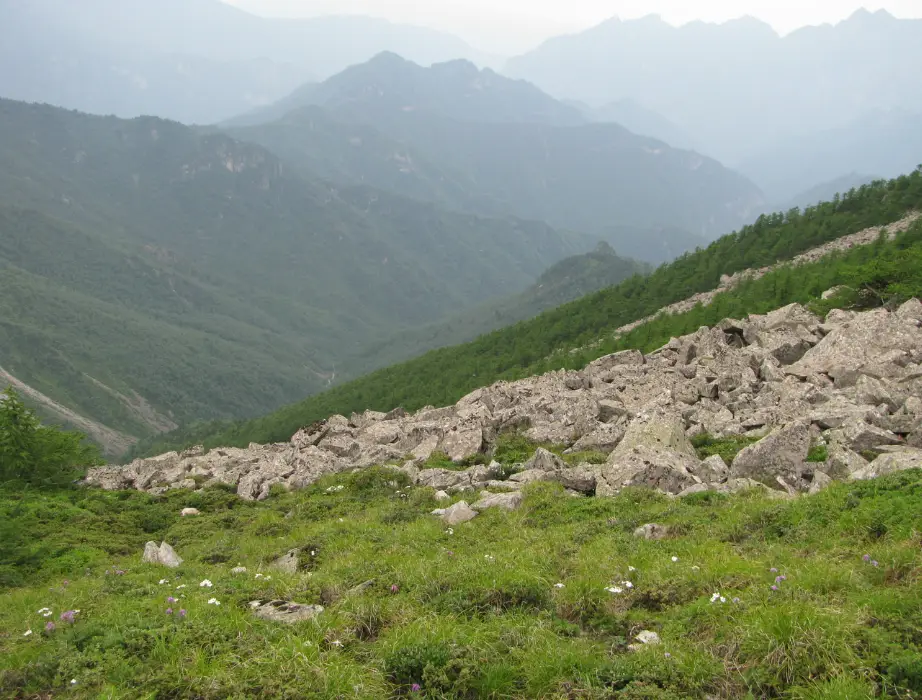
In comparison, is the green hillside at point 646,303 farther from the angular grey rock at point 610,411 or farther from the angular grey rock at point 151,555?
the angular grey rock at point 151,555

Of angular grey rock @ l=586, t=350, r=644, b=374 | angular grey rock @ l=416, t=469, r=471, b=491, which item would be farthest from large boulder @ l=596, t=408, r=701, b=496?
angular grey rock @ l=586, t=350, r=644, b=374

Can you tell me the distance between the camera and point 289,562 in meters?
12.9

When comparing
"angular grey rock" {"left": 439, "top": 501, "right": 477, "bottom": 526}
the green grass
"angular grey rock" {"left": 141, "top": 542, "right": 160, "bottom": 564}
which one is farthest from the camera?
"angular grey rock" {"left": 439, "top": 501, "right": 477, "bottom": 526}

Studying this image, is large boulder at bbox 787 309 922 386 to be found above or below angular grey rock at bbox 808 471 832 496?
above

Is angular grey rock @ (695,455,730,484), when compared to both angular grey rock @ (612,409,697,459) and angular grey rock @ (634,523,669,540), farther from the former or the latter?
angular grey rock @ (634,523,669,540)

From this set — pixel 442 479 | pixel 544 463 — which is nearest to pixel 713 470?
pixel 544 463

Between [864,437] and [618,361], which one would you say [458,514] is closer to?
[864,437]

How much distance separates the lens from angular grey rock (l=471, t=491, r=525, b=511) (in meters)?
15.1

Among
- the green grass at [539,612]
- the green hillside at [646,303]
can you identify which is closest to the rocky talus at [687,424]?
the green grass at [539,612]

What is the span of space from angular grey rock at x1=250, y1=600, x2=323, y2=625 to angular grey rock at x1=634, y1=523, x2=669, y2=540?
234 inches

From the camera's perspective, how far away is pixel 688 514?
42.0ft

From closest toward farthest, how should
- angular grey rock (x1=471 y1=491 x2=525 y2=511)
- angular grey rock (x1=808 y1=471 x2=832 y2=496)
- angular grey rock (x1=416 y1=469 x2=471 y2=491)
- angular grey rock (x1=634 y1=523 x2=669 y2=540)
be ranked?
angular grey rock (x1=634 y1=523 x2=669 y2=540) → angular grey rock (x1=808 y1=471 x2=832 y2=496) → angular grey rock (x1=471 y1=491 x2=525 y2=511) → angular grey rock (x1=416 y1=469 x2=471 y2=491)

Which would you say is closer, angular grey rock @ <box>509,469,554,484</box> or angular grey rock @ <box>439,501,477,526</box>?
angular grey rock @ <box>439,501,477,526</box>

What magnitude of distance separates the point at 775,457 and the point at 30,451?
24777 mm
